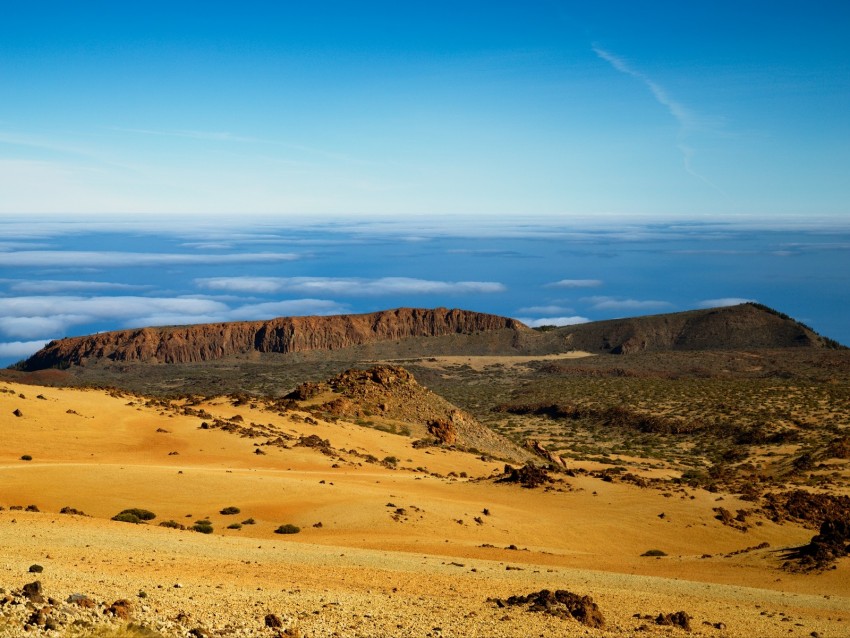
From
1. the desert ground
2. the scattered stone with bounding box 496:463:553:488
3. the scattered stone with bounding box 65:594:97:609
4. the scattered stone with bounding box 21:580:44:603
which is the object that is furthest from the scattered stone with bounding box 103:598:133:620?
the scattered stone with bounding box 496:463:553:488

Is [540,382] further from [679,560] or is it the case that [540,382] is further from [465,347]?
[679,560]

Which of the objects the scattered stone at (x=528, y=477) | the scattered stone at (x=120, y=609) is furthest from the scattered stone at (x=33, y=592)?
the scattered stone at (x=528, y=477)

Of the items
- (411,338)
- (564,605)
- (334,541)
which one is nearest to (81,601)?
(564,605)

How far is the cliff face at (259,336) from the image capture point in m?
96.6

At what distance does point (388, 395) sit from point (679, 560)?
28284 millimetres

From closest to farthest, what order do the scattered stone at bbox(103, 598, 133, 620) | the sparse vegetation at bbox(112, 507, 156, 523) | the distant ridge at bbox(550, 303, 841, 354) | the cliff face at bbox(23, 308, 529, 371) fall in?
the scattered stone at bbox(103, 598, 133, 620) → the sparse vegetation at bbox(112, 507, 156, 523) → the cliff face at bbox(23, 308, 529, 371) → the distant ridge at bbox(550, 303, 841, 354)

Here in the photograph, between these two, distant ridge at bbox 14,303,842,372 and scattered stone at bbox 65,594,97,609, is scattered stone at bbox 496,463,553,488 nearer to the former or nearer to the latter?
scattered stone at bbox 65,594,97,609

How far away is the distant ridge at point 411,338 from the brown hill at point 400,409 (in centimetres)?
5164

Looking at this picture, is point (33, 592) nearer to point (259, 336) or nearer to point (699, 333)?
point (259, 336)

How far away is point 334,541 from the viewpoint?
67.4ft

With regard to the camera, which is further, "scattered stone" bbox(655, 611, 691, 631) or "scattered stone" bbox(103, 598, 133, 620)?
"scattered stone" bbox(655, 611, 691, 631)

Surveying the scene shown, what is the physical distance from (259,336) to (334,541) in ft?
286

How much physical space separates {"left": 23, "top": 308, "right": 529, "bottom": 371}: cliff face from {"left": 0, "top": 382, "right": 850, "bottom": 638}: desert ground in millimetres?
62156

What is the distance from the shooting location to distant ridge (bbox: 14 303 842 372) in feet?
322
